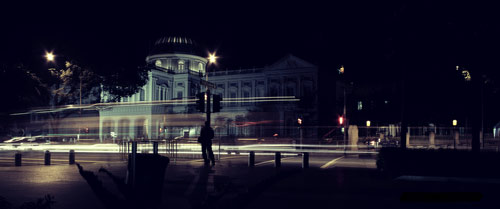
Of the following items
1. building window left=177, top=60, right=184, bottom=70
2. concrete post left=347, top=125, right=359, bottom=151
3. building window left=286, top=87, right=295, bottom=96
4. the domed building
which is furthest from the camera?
building window left=177, top=60, right=184, bottom=70

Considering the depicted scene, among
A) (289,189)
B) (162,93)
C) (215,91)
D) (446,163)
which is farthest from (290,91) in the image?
(289,189)

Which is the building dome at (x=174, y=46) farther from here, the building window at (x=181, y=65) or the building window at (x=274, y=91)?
the building window at (x=274, y=91)

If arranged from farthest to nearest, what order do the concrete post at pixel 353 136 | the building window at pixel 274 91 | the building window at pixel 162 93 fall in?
the building window at pixel 162 93 < the building window at pixel 274 91 < the concrete post at pixel 353 136

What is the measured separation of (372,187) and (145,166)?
6.30 meters

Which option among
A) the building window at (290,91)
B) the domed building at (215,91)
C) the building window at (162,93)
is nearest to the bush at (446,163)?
the domed building at (215,91)

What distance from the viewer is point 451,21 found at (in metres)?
10.5

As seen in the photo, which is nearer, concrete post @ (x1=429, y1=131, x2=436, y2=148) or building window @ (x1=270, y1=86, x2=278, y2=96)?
concrete post @ (x1=429, y1=131, x2=436, y2=148)

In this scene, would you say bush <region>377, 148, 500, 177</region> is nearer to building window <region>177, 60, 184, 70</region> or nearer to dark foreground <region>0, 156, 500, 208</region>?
dark foreground <region>0, 156, 500, 208</region>

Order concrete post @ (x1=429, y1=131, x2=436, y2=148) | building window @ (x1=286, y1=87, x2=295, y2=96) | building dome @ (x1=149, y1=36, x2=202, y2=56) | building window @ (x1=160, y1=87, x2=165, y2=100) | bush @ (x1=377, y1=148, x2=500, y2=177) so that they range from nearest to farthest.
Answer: bush @ (x1=377, y1=148, x2=500, y2=177), concrete post @ (x1=429, y1=131, x2=436, y2=148), building window @ (x1=286, y1=87, x2=295, y2=96), building window @ (x1=160, y1=87, x2=165, y2=100), building dome @ (x1=149, y1=36, x2=202, y2=56)

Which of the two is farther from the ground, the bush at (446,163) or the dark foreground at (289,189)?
the bush at (446,163)

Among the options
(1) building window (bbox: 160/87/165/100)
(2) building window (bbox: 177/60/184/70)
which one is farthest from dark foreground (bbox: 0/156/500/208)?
(2) building window (bbox: 177/60/184/70)

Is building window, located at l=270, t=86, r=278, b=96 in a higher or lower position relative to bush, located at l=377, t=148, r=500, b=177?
higher

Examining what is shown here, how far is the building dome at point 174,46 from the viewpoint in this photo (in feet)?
298

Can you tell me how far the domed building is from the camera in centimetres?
6291
